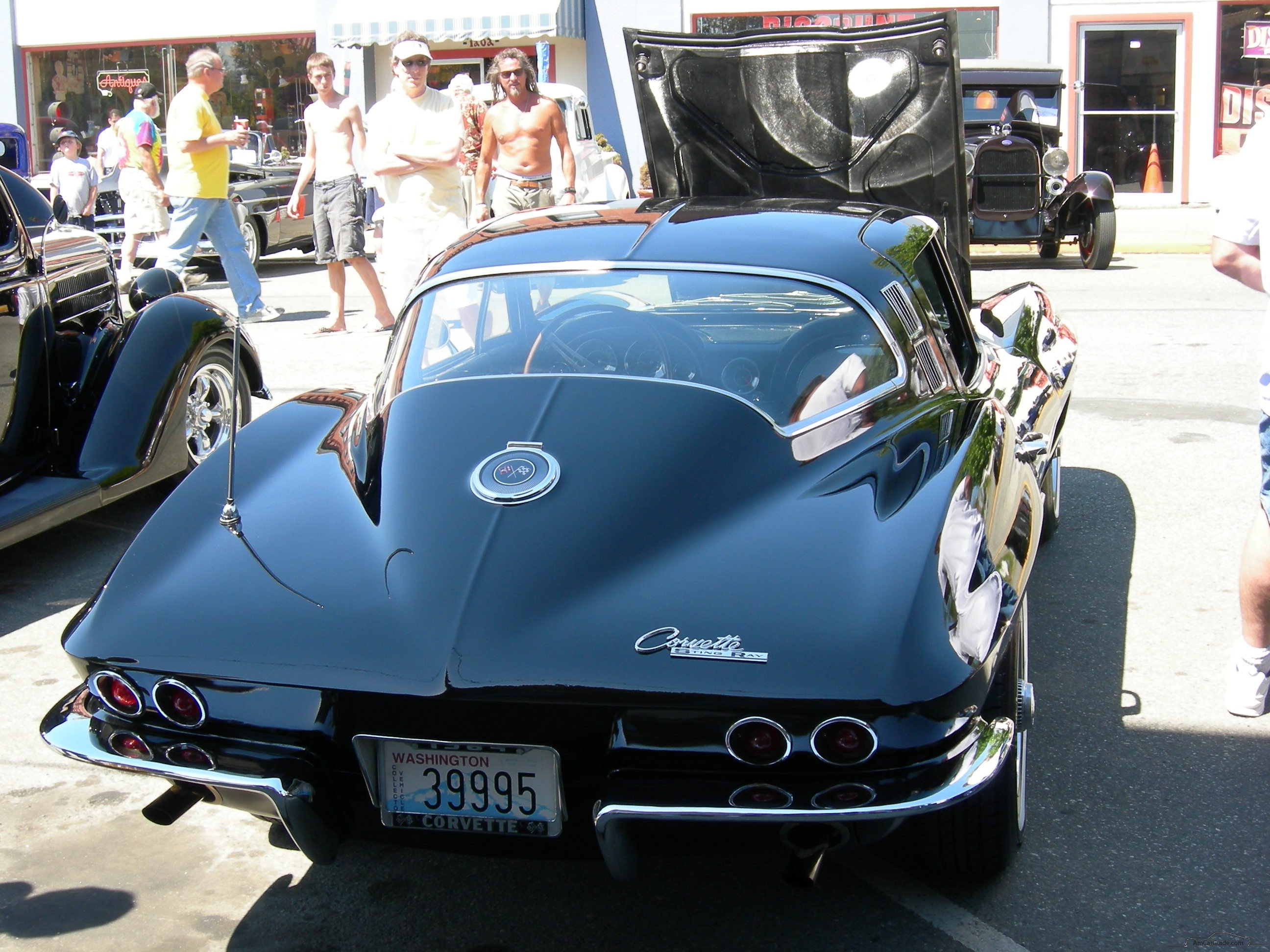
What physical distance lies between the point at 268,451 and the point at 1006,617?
6.00 feet

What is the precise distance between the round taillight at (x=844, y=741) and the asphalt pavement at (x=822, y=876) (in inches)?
8.7

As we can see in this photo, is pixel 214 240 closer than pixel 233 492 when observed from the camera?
No

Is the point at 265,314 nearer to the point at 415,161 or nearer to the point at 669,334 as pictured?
the point at 415,161

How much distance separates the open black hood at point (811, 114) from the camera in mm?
5961

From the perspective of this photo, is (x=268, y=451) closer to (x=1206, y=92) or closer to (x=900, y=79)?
(x=900, y=79)

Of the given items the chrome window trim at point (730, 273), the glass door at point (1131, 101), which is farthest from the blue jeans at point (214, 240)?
the glass door at point (1131, 101)

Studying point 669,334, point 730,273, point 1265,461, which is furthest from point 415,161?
point 1265,461

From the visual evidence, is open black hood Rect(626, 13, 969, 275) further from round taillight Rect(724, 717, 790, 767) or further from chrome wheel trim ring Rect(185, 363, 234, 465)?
round taillight Rect(724, 717, 790, 767)

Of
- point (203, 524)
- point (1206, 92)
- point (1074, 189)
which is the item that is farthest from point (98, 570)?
point (1206, 92)

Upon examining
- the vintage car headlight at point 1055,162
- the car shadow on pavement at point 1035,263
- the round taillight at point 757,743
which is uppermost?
the vintage car headlight at point 1055,162

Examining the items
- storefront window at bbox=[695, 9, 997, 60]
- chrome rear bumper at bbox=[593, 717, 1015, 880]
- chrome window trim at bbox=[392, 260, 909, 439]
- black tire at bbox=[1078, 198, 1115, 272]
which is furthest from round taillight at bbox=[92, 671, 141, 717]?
storefront window at bbox=[695, 9, 997, 60]

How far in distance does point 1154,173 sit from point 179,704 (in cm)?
2031

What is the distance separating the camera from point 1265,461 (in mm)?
3490

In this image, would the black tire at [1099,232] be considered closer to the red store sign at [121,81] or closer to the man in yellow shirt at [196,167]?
the man in yellow shirt at [196,167]
